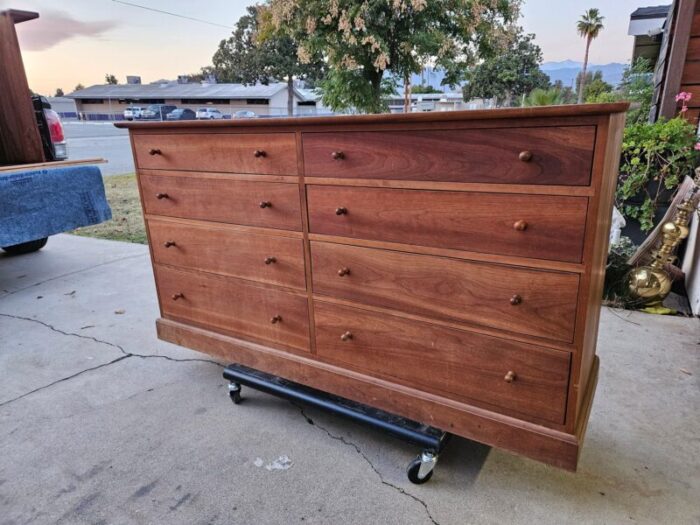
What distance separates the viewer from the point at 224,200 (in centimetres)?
152

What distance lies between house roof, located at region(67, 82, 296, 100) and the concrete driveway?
4.03 m

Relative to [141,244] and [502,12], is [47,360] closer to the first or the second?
[141,244]

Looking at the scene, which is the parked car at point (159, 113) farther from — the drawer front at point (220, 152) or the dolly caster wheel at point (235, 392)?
the dolly caster wheel at point (235, 392)

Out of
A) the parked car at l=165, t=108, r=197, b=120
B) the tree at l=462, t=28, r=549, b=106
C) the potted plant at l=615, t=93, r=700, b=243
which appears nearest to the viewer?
the parked car at l=165, t=108, r=197, b=120

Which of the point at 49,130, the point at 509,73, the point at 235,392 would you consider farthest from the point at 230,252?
the point at 509,73

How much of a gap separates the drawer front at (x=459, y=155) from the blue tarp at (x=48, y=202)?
8.04 ft

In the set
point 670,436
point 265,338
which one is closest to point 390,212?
point 265,338

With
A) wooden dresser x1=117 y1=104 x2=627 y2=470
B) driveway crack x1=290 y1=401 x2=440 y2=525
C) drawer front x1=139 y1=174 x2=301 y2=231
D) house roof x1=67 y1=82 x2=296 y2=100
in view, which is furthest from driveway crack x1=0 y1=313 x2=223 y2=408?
house roof x1=67 y1=82 x2=296 y2=100

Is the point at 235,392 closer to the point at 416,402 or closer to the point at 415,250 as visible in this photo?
the point at 416,402

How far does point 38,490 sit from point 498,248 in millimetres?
1470

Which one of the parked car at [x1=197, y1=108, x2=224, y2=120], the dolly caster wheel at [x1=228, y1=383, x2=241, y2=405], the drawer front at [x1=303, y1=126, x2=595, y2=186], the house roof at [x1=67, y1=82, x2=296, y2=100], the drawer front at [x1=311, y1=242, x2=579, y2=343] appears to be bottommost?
the dolly caster wheel at [x1=228, y1=383, x2=241, y2=405]

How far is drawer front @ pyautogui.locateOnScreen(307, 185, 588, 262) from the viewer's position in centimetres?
98

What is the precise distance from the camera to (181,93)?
866 centimetres

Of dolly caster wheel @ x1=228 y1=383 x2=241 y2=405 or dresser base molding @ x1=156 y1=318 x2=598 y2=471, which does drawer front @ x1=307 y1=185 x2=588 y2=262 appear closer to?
dresser base molding @ x1=156 y1=318 x2=598 y2=471
